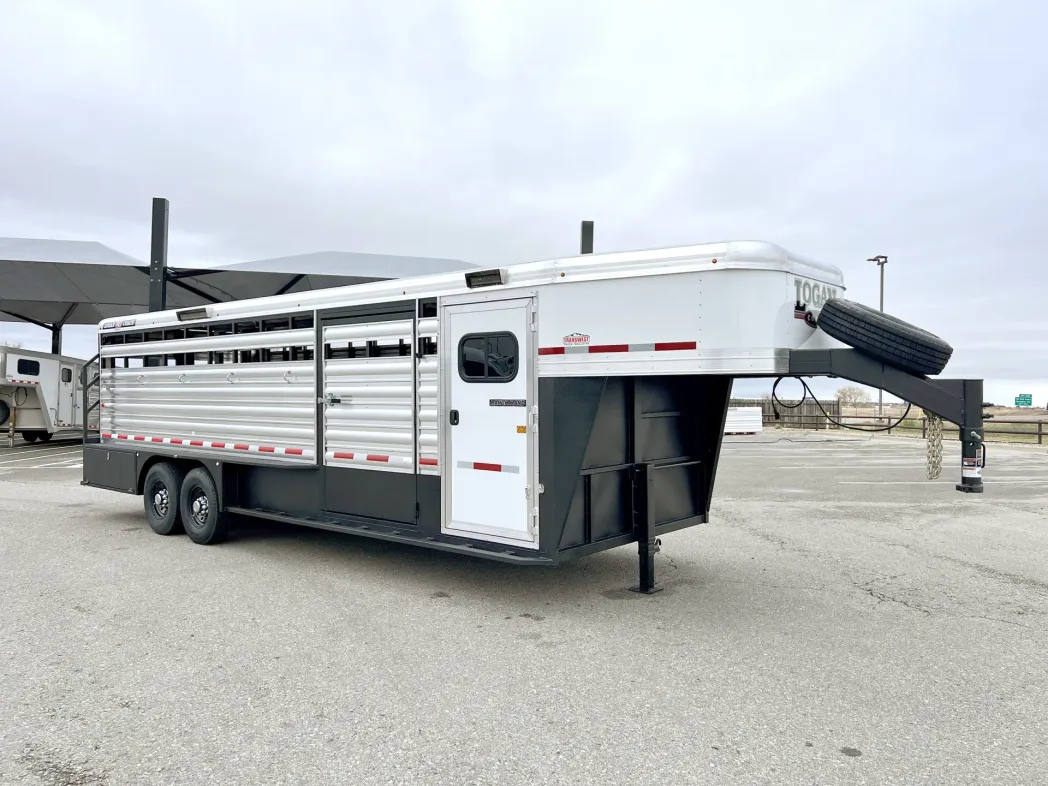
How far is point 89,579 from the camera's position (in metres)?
6.59

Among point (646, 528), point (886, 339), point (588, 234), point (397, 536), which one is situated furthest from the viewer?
point (588, 234)

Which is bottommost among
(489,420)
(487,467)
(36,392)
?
(487,467)

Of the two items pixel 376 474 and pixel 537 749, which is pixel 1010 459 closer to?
pixel 376 474

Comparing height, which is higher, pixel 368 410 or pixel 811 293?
pixel 811 293

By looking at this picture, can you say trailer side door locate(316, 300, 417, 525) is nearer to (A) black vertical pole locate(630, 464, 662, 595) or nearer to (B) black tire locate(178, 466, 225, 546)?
(B) black tire locate(178, 466, 225, 546)

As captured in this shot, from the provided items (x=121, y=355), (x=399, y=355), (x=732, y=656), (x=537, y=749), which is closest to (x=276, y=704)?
(x=537, y=749)

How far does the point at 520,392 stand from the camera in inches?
223

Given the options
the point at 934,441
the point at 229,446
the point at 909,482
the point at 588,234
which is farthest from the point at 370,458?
the point at 909,482

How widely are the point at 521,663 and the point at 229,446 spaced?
4753 mm

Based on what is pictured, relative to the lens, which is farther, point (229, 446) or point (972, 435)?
point (229, 446)

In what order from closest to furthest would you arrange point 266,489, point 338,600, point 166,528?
1. point 338,600
2. point 266,489
3. point 166,528

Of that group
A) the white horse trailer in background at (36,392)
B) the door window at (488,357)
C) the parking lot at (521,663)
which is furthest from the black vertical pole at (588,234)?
the white horse trailer in background at (36,392)

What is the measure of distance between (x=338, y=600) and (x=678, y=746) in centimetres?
322

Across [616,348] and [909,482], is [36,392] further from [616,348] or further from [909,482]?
[909,482]
